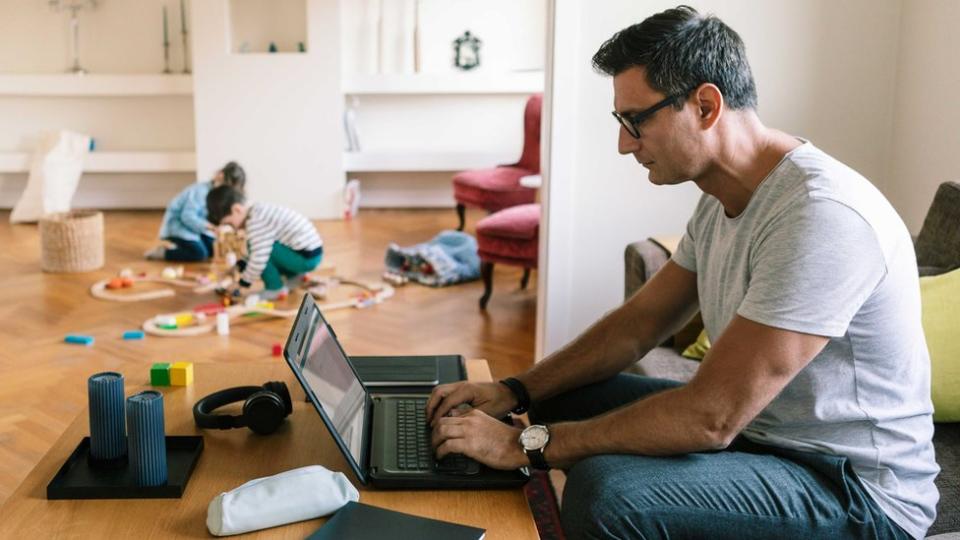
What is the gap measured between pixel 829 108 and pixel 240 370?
87.3 inches

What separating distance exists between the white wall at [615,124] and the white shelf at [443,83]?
3784 millimetres

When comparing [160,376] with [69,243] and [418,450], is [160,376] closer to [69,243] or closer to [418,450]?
[418,450]

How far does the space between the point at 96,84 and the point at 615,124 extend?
4.82 m

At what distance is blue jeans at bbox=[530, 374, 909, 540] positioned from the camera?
1.51m

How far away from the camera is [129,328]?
14.3 feet

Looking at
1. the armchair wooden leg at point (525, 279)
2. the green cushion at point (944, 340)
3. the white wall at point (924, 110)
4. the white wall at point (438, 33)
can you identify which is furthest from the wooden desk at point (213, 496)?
the white wall at point (438, 33)

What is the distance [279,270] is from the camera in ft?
16.4

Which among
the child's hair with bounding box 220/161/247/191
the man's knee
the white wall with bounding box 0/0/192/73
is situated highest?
the white wall with bounding box 0/0/192/73

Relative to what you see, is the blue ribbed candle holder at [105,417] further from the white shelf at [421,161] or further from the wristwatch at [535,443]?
the white shelf at [421,161]

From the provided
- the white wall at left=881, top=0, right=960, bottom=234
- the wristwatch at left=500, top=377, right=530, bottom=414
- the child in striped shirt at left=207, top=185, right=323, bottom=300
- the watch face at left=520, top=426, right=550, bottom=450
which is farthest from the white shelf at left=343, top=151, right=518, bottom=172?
the watch face at left=520, top=426, right=550, bottom=450

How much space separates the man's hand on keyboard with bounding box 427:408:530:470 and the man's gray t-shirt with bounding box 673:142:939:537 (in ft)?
1.30

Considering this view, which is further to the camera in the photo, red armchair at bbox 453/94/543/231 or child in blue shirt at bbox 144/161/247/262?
red armchair at bbox 453/94/543/231

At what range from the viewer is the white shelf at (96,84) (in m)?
7.02

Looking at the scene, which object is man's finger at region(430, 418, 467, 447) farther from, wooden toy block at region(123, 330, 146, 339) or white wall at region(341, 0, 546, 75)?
white wall at region(341, 0, 546, 75)
